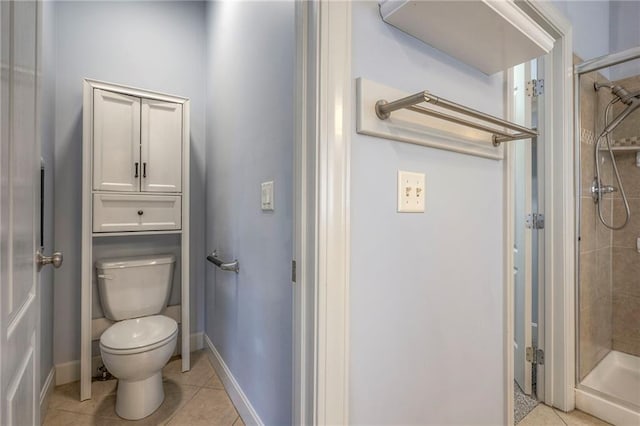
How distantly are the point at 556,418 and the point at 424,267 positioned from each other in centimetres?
140

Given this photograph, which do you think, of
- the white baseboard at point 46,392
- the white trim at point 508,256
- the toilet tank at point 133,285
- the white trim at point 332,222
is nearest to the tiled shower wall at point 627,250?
the white trim at point 508,256

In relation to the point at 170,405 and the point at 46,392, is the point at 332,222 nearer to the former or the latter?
the point at 170,405

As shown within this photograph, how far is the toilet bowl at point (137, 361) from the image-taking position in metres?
1.43

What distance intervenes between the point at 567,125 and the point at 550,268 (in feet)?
2.53

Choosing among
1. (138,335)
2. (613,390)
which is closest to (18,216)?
(138,335)

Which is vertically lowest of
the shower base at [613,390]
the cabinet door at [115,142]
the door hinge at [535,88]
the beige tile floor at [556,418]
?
the beige tile floor at [556,418]

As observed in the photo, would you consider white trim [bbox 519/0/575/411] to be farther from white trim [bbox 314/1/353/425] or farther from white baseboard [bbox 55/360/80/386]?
white baseboard [bbox 55/360/80/386]

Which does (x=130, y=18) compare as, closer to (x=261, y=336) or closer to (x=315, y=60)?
(x=315, y=60)

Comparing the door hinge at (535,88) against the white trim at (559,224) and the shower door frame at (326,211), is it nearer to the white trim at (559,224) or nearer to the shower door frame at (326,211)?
the white trim at (559,224)

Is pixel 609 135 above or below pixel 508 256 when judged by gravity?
above

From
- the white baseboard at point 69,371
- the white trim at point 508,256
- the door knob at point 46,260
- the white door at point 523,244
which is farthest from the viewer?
the white baseboard at point 69,371

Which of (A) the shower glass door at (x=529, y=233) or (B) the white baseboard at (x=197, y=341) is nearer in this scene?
(A) the shower glass door at (x=529, y=233)

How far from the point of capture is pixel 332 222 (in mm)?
762

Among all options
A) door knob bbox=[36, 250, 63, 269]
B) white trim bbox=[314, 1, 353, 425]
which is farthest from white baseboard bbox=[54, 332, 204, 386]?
white trim bbox=[314, 1, 353, 425]
